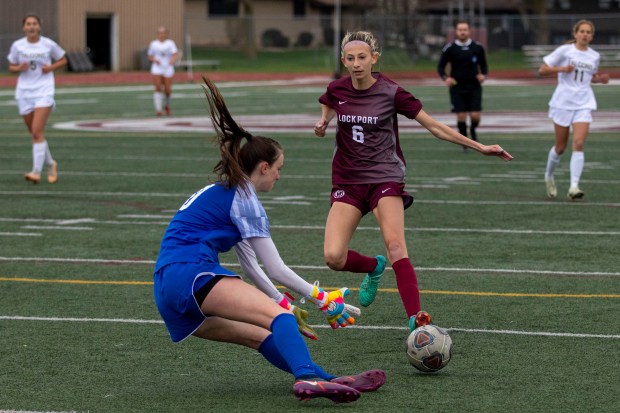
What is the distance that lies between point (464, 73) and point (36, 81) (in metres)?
7.94

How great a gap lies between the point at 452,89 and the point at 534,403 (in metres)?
16.2

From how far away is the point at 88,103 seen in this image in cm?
3834

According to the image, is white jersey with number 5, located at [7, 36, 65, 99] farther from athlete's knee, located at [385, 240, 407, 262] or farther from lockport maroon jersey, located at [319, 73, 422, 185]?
athlete's knee, located at [385, 240, 407, 262]

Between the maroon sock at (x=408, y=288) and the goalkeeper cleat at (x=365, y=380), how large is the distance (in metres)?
1.30

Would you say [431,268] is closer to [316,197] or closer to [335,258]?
[335,258]

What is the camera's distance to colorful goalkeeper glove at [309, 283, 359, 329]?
6.81 m

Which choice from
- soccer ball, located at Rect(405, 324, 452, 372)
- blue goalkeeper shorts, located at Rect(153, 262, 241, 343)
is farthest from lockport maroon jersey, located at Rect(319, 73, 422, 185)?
blue goalkeeper shorts, located at Rect(153, 262, 241, 343)

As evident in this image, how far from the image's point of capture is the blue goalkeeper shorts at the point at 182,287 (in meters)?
6.45

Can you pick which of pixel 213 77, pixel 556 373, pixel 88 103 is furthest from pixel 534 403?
pixel 213 77

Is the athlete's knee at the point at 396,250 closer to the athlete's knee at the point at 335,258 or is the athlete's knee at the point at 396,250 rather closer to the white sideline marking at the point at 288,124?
the athlete's knee at the point at 335,258

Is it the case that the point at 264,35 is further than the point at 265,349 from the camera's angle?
Yes

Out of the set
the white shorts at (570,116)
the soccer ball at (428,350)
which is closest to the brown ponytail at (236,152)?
the soccer ball at (428,350)

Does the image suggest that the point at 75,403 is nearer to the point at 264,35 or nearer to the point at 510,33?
the point at 510,33

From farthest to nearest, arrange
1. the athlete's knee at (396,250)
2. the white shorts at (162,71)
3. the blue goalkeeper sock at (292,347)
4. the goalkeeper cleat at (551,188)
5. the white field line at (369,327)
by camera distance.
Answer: the white shorts at (162,71), the goalkeeper cleat at (551,188), the athlete's knee at (396,250), the white field line at (369,327), the blue goalkeeper sock at (292,347)
